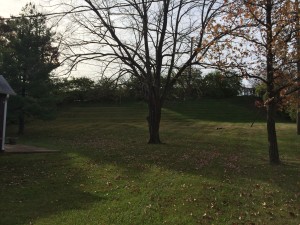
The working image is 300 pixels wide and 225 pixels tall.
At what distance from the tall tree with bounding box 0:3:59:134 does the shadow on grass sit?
46.3ft

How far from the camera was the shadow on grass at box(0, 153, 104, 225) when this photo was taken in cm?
797

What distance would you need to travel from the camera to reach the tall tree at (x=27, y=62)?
1117 inches

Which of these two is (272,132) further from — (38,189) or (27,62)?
(27,62)

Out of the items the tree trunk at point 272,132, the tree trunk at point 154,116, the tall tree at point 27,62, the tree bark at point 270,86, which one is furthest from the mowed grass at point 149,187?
the tall tree at point 27,62

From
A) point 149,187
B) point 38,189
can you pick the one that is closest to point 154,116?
point 149,187

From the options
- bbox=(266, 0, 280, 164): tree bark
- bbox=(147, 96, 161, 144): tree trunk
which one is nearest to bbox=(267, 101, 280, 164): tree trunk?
bbox=(266, 0, 280, 164): tree bark

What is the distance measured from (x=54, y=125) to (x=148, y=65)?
20.0m

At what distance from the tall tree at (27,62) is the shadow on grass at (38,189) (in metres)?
14.1

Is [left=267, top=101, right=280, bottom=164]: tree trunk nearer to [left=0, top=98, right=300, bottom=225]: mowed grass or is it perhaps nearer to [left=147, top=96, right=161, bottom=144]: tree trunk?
[left=0, top=98, right=300, bottom=225]: mowed grass

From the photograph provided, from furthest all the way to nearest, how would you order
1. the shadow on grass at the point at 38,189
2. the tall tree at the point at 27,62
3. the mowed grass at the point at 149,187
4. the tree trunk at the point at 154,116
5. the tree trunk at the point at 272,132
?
the tall tree at the point at 27,62 < the tree trunk at the point at 154,116 < the tree trunk at the point at 272,132 < the shadow on grass at the point at 38,189 < the mowed grass at the point at 149,187

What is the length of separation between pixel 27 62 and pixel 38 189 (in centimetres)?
1983

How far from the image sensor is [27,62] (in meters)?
28.3

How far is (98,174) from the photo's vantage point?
11953 mm

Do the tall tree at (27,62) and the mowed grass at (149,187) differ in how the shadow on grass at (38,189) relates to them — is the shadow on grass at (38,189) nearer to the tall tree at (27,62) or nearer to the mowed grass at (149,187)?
the mowed grass at (149,187)
